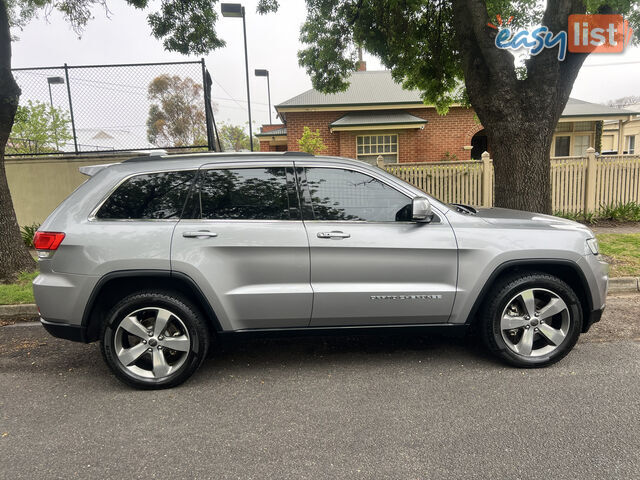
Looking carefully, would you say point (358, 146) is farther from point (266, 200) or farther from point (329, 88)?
point (266, 200)

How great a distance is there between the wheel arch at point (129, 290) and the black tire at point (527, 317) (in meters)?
2.24

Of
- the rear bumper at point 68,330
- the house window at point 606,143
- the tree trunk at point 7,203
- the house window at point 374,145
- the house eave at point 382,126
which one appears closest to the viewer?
the rear bumper at point 68,330

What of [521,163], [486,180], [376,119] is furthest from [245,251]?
[376,119]

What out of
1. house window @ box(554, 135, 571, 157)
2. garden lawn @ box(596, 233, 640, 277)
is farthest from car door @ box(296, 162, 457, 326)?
house window @ box(554, 135, 571, 157)

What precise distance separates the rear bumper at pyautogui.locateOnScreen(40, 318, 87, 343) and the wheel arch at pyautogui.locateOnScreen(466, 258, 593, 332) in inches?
123

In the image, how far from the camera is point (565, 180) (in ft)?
35.8

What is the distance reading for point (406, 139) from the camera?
1694 centimetres

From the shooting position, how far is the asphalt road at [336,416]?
7.91 feet

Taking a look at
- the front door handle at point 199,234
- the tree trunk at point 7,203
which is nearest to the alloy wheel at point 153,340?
the front door handle at point 199,234

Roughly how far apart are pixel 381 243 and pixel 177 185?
1737 mm

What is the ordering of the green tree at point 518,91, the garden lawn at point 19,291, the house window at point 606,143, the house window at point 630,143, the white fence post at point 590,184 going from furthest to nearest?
the house window at point 606,143
the house window at point 630,143
the white fence post at point 590,184
the green tree at point 518,91
the garden lawn at point 19,291

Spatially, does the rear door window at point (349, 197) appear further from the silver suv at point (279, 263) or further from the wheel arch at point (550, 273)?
the wheel arch at point (550, 273)

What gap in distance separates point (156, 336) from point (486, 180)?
9.80 m

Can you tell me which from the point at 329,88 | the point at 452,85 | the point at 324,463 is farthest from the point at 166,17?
the point at 324,463
